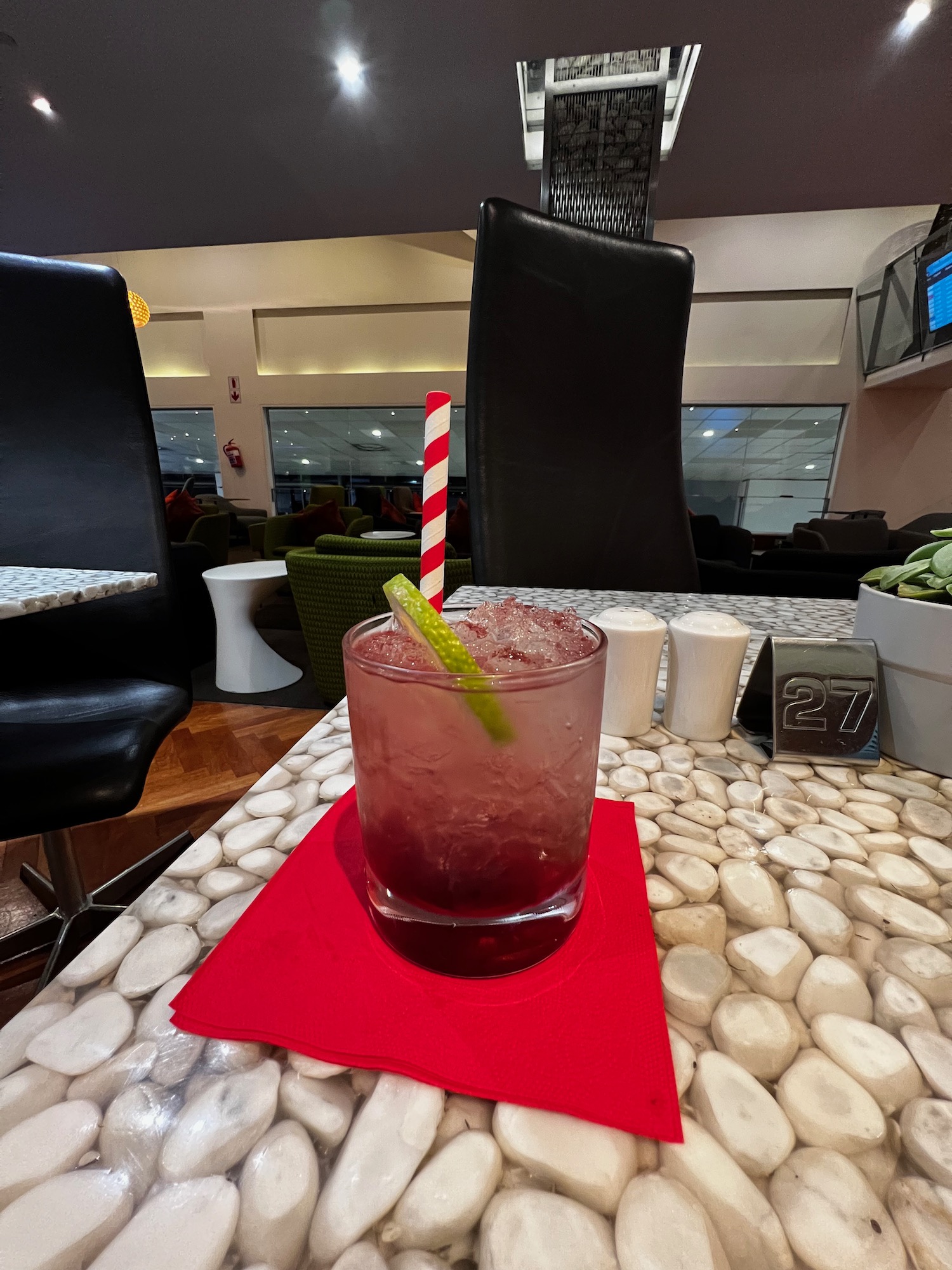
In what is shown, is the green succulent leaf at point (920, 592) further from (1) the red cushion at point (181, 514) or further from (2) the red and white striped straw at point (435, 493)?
Answer: (1) the red cushion at point (181, 514)

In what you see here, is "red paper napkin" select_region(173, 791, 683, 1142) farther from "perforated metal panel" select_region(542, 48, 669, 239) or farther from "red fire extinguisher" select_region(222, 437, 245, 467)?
"red fire extinguisher" select_region(222, 437, 245, 467)

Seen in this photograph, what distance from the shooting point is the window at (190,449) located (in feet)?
24.3

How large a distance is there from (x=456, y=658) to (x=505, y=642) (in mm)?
58

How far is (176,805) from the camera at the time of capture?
5.65 feet

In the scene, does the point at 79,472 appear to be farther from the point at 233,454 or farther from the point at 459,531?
the point at 233,454

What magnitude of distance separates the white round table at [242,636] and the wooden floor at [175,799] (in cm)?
20

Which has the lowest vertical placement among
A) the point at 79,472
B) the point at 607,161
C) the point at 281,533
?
the point at 281,533

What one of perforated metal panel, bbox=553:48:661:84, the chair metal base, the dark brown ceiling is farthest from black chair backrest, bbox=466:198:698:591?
the dark brown ceiling

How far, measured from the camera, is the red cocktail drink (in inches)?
11.1

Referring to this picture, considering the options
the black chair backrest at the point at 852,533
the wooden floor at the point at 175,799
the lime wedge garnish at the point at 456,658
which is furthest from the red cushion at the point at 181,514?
the black chair backrest at the point at 852,533

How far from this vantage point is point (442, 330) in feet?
21.6

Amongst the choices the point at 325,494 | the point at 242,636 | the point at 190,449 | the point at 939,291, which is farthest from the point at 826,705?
the point at 190,449

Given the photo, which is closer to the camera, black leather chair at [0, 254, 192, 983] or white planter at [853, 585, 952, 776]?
white planter at [853, 585, 952, 776]

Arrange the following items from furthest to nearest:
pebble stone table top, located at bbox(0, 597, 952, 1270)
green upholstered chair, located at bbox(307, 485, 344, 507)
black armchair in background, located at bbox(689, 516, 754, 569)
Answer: green upholstered chair, located at bbox(307, 485, 344, 507)
black armchair in background, located at bbox(689, 516, 754, 569)
pebble stone table top, located at bbox(0, 597, 952, 1270)
